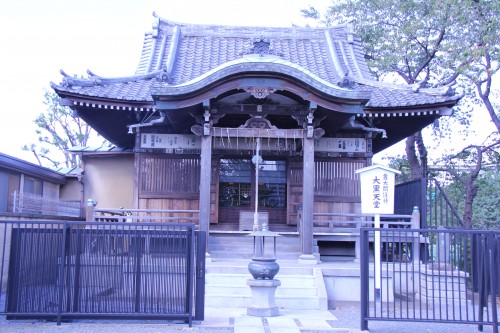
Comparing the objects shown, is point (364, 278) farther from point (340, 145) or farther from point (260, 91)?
point (340, 145)

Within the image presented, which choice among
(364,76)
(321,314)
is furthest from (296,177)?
(321,314)

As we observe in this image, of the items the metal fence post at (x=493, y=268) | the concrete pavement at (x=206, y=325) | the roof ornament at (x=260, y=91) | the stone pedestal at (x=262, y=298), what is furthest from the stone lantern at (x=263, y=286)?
the roof ornament at (x=260, y=91)

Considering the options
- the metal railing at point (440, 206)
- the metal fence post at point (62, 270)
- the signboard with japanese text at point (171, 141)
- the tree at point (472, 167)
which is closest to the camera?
the metal fence post at point (62, 270)

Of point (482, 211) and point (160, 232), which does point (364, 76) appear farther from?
point (482, 211)

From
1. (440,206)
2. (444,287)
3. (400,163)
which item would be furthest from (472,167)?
(444,287)

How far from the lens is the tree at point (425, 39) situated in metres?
16.8

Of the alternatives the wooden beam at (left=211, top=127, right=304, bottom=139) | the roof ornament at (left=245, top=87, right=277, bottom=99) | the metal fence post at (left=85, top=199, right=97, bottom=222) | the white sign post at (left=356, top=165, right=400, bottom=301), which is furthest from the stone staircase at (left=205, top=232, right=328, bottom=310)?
the roof ornament at (left=245, top=87, right=277, bottom=99)

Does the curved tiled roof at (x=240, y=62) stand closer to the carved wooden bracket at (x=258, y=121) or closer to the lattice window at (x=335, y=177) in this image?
the carved wooden bracket at (x=258, y=121)

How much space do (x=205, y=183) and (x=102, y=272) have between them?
169 inches

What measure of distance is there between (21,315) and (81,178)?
402 inches

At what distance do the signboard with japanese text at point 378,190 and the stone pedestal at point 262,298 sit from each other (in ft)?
8.53

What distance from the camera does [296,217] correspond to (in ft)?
48.3

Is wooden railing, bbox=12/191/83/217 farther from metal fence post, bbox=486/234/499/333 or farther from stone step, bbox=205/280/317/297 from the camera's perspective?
metal fence post, bbox=486/234/499/333

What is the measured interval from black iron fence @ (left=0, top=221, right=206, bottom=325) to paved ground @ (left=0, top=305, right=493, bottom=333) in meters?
0.20
